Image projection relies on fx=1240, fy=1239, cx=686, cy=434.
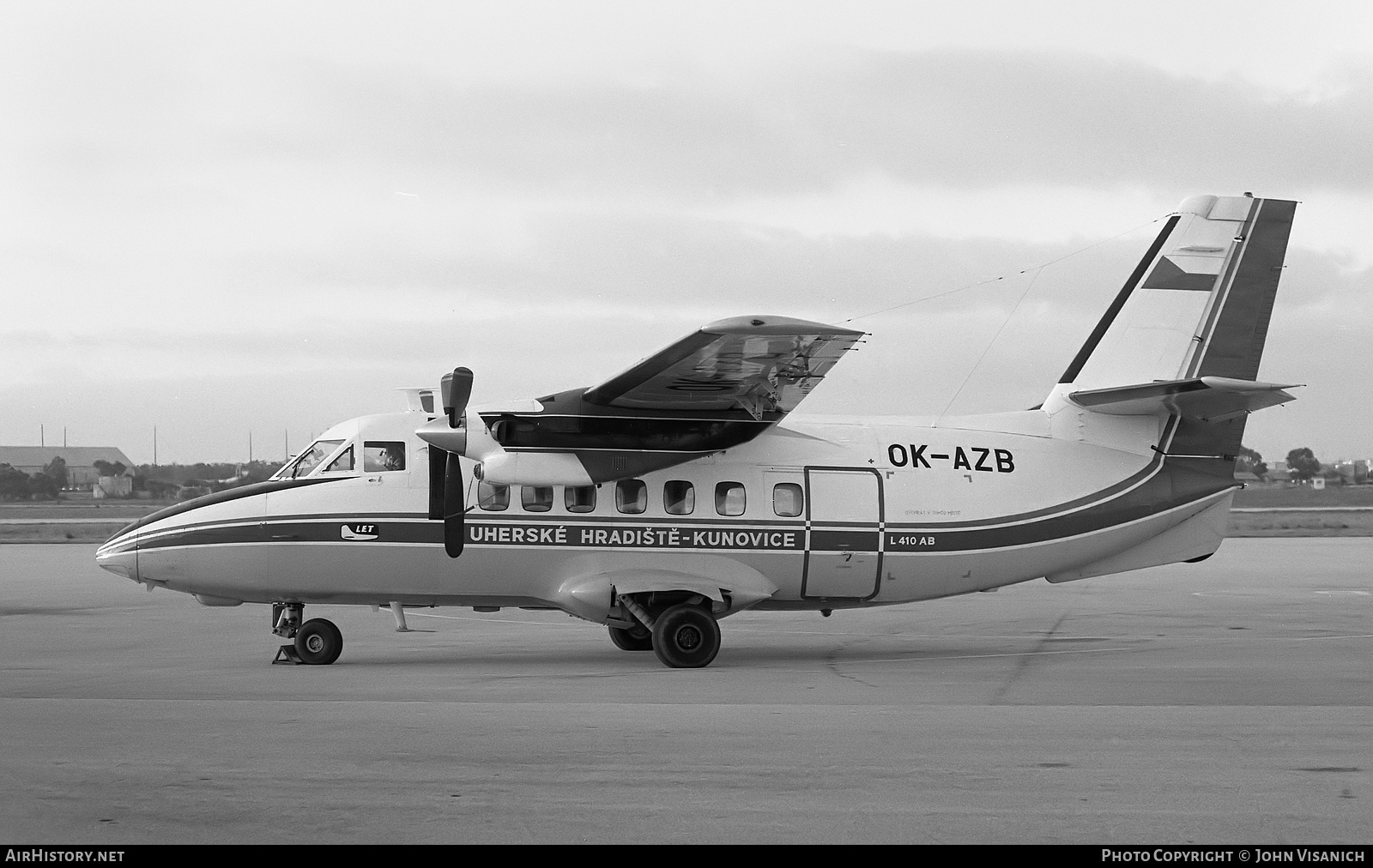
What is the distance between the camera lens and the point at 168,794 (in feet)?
23.2

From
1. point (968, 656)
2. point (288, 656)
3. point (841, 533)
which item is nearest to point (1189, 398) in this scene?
point (968, 656)

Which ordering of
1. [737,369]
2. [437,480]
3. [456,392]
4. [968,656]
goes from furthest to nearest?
[968,656] < [437,480] < [456,392] < [737,369]

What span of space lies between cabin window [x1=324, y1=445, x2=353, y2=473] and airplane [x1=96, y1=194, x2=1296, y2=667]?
0.02 m

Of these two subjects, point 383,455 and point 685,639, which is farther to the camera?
point 383,455

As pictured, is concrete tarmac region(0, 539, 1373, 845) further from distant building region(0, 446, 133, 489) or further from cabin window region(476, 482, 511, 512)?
distant building region(0, 446, 133, 489)

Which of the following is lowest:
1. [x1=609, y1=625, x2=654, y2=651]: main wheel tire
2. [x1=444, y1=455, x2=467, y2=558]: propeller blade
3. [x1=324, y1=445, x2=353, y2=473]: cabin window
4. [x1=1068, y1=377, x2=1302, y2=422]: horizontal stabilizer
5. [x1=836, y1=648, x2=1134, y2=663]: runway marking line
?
[x1=836, y1=648, x2=1134, y2=663]: runway marking line

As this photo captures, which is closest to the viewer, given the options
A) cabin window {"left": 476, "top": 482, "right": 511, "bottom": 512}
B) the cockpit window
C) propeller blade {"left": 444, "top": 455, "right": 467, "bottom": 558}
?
propeller blade {"left": 444, "top": 455, "right": 467, "bottom": 558}

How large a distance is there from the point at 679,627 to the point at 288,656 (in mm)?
4641

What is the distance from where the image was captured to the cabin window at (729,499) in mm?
15523

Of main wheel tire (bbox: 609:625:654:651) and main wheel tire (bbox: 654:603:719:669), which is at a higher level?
main wheel tire (bbox: 654:603:719:669)


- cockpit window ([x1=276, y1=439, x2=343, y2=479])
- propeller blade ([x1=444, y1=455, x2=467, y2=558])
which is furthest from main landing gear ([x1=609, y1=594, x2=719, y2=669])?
cockpit window ([x1=276, y1=439, x2=343, y2=479])

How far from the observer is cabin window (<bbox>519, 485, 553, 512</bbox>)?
598 inches

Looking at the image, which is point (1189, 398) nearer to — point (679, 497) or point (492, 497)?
point (679, 497)

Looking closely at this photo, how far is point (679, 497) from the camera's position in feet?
50.7
